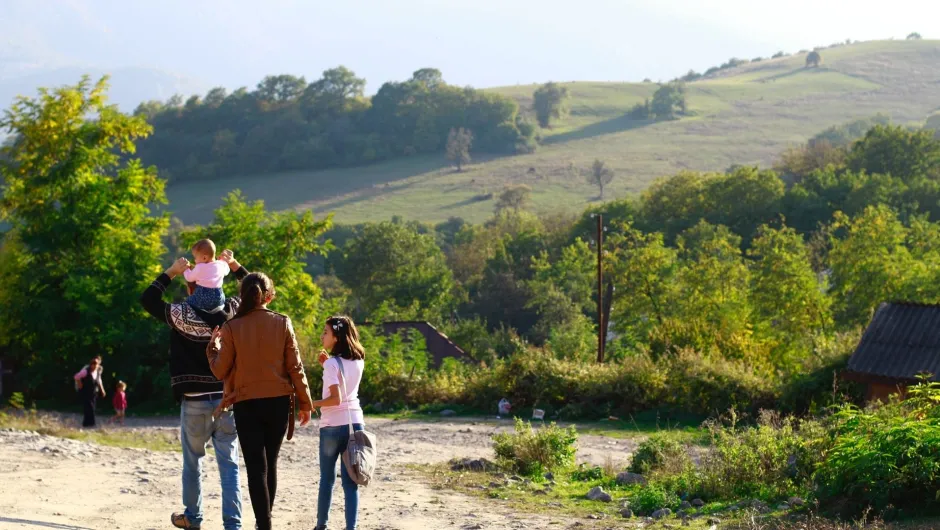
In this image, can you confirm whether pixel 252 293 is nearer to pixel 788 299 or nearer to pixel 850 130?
pixel 788 299

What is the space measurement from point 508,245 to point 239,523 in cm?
6921

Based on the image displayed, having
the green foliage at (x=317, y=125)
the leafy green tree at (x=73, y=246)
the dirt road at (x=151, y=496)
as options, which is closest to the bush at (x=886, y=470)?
the dirt road at (x=151, y=496)

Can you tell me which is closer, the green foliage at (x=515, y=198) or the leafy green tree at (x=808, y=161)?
the leafy green tree at (x=808, y=161)

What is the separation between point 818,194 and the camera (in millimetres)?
72062

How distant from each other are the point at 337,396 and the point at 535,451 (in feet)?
20.8

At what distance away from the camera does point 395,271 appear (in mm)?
73875

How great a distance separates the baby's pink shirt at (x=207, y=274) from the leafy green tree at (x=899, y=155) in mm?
73241

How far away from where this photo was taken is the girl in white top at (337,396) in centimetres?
799

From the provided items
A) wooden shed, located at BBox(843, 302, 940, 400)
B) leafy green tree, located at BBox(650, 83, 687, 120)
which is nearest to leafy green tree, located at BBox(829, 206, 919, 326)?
wooden shed, located at BBox(843, 302, 940, 400)

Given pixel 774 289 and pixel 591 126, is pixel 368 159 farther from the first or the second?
pixel 774 289

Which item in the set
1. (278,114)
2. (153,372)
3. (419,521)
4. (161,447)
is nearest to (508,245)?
(153,372)

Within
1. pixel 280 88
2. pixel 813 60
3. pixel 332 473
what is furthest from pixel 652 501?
pixel 813 60

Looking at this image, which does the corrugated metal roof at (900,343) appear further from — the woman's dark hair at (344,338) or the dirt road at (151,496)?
the woman's dark hair at (344,338)

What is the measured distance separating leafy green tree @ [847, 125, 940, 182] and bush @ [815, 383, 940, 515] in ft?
230
